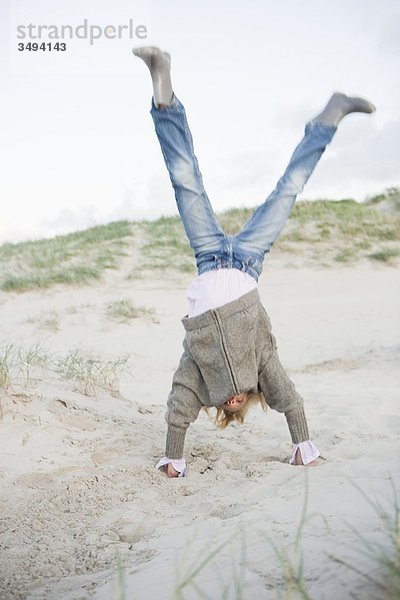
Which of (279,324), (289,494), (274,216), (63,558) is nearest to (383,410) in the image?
(274,216)

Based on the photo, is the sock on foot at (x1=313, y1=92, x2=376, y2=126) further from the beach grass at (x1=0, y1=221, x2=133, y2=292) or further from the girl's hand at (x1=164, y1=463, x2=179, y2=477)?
the beach grass at (x1=0, y1=221, x2=133, y2=292)

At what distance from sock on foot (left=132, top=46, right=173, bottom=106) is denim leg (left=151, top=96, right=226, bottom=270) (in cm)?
8

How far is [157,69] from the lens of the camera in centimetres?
295

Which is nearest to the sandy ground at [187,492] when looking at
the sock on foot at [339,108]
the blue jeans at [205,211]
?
the blue jeans at [205,211]

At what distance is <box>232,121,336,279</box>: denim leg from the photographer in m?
3.01

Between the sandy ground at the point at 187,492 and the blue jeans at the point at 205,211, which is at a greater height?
the blue jeans at the point at 205,211

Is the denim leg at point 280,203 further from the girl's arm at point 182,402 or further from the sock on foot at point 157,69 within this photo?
the sock on foot at point 157,69

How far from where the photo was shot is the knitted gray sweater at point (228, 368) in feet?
8.79

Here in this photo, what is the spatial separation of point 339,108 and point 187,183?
1047 mm

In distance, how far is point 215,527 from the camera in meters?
2.00

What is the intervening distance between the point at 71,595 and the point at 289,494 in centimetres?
90

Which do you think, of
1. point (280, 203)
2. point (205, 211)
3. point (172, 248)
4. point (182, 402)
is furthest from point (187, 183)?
point (172, 248)

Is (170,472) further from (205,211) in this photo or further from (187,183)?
(187,183)

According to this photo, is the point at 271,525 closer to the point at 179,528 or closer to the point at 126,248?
the point at 179,528
